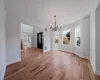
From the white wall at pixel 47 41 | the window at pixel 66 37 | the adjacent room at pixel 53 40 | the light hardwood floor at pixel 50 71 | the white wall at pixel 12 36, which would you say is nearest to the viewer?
the light hardwood floor at pixel 50 71

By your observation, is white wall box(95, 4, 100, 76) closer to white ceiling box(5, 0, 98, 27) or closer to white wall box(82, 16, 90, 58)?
white ceiling box(5, 0, 98, 27)

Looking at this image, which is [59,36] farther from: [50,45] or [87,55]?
[87,55]

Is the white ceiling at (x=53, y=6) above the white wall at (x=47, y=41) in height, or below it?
above

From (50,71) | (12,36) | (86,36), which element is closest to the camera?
(50,71)

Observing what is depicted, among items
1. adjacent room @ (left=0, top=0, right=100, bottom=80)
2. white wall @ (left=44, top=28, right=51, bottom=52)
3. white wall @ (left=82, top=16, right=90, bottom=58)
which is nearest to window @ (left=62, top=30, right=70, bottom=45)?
adjacent room @ (left=0, top=0, right=100, bottom=80)

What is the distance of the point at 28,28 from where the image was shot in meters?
11.8

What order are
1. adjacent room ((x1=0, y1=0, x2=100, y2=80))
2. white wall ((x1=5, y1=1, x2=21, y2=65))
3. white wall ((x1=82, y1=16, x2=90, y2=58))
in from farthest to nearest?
1. white wall ((x1=82, y1=16, x2=90, y2=58))
2. white wall ((x1=5, y1=1, x2=21, y2=65))
3. adjacent room ((x1=0, y1=0, x2=100, y2=80))

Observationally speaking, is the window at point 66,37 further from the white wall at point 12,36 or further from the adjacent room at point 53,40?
the white wall at point 12,36

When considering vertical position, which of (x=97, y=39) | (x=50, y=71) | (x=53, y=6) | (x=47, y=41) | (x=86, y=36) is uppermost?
(x=53, y=6)

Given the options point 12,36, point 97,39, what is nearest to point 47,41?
point 12,36

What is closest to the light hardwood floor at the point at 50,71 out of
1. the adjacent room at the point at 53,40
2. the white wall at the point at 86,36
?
the adjacent room at the point at 53,40

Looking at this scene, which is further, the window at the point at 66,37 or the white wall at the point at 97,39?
the window at the point at 66,37

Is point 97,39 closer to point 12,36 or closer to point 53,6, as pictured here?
point 53,6

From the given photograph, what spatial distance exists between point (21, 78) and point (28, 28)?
33.1ft
